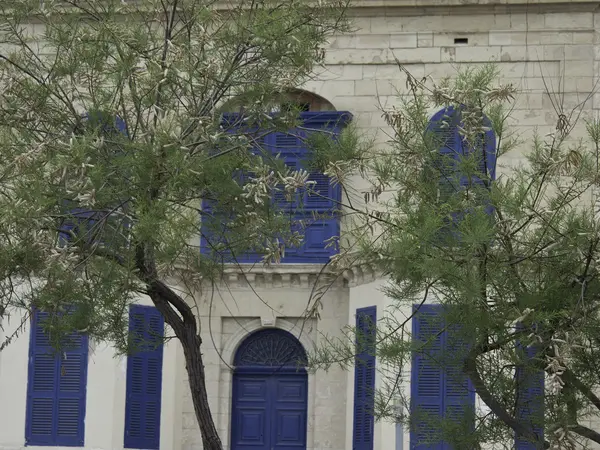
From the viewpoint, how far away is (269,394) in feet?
72.7

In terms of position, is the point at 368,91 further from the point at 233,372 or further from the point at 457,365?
the point at 457,365

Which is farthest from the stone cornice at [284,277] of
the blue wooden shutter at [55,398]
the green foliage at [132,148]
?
the green foliage at [132,148]

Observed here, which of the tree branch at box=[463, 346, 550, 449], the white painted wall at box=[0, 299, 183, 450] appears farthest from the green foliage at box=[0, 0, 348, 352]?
the white painted wall at box=[0, 299, 183, 450]

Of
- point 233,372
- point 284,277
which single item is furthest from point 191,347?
point 233,372

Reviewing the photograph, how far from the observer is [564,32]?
2130 cm

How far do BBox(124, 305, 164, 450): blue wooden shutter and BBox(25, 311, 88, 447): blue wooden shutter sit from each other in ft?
2.19

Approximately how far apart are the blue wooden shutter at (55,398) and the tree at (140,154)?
265 inches

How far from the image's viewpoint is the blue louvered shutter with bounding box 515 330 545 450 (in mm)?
12586

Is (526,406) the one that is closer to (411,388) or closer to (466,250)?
(466,250)

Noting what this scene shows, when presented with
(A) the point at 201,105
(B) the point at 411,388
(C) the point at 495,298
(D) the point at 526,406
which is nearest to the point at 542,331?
(C) the point at 495,298

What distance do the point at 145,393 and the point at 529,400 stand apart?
9.14 meters

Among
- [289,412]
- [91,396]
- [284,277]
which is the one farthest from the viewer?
[289,412]

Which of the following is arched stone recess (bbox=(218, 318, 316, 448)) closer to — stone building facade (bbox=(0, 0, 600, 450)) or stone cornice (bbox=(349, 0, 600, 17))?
stone building facade (bbox=(0, 0, 600, 450))

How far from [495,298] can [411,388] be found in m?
7.85
